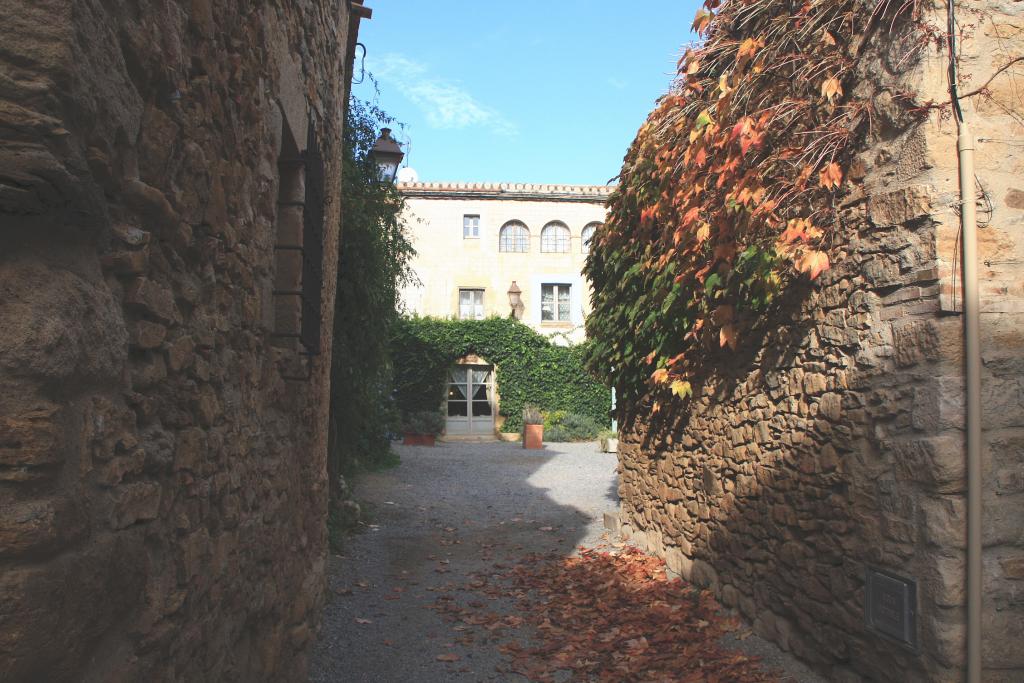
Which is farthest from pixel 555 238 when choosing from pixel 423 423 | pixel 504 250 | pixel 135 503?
pixel 135 503

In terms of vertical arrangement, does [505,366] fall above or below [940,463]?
above

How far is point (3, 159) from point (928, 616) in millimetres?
3447

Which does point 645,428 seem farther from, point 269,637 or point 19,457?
point 19,457

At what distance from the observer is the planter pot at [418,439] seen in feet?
55.4

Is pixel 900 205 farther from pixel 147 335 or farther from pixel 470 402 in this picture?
pixel 470 402

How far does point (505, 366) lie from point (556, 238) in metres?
3.92

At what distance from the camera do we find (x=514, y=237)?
802 inches

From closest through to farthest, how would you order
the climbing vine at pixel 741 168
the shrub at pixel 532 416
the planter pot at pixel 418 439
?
the climbing vine at pixel 741 168 → the shrub at pixel 532 416 → the planter pot at pixel 418 439

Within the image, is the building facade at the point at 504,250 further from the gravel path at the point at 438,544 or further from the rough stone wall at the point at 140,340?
the rough stone wall at the point at 140,340

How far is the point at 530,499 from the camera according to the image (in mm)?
9930

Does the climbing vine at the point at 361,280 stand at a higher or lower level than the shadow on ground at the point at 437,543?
higher

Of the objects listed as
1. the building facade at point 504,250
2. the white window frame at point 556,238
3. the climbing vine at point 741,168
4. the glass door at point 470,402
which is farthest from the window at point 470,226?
the climbing vine at point 741,168

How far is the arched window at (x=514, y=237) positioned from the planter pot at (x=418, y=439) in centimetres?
583

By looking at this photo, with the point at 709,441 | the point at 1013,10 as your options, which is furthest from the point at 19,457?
the point at 709,441
